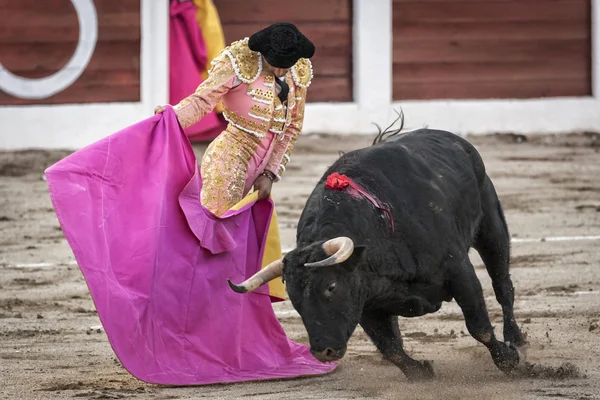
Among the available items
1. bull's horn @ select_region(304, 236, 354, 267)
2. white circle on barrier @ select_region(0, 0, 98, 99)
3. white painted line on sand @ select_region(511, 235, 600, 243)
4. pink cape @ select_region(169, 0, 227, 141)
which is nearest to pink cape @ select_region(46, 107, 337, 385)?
bull's horn @ select_region(304, 236, 354, 267)

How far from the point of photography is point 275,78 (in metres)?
4.36

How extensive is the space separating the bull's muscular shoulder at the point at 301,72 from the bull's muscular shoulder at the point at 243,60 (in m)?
0.14

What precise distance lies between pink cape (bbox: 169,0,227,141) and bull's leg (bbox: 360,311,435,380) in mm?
4915

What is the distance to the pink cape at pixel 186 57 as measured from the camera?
8953 millimetres

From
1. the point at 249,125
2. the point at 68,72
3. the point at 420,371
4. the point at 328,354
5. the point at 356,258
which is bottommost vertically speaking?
the point at 420,371

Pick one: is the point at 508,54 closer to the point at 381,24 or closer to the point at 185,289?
the point at 381,24

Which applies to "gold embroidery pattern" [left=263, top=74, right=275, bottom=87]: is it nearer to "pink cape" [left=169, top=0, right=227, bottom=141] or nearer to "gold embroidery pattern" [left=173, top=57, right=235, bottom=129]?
"gold embroidery pattern" [left=173, top=57, right=235, bottom=129]

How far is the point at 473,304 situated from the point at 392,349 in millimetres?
299

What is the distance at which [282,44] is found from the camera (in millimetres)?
4172

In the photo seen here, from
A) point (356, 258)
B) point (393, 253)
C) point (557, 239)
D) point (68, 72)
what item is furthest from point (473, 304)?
point (68, 72)

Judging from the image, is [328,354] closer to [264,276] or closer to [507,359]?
[264,276]

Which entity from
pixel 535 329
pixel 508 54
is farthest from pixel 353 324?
pixel 508 54

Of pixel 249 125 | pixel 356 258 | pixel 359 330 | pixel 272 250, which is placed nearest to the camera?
pixel 356 258

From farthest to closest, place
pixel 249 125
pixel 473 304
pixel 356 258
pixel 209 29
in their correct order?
pixel 209 29 → pixel 249 125 → pixel 473 304 → pixel 356 258
